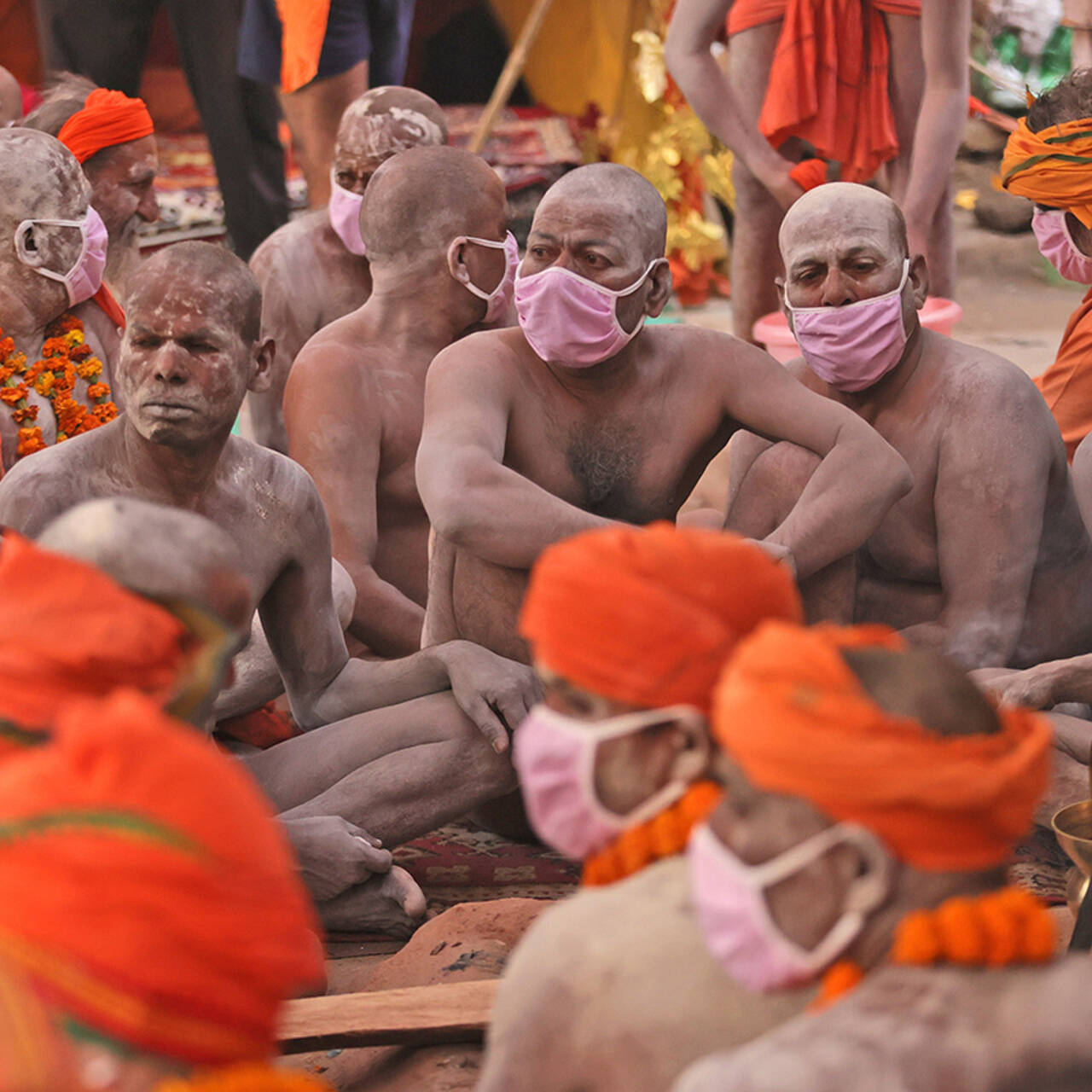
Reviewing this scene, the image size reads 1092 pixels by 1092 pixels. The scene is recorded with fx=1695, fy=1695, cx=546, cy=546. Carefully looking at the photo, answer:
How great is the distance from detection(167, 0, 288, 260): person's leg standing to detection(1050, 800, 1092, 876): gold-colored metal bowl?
600cm

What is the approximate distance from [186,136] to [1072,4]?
5.99 meters

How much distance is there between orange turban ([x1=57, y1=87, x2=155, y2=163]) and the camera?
230 inches

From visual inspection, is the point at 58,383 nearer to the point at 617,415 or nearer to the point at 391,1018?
the point at 617,415

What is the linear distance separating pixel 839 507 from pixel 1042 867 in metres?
0.96

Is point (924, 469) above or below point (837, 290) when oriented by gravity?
below

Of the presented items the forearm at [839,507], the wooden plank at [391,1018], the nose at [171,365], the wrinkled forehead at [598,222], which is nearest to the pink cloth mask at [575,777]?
the wooden plank at [391,1018]

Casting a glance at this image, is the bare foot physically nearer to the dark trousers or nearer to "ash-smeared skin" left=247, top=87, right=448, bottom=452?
"ash-smeared skin" left=247, top=87, right=448, bottom=452

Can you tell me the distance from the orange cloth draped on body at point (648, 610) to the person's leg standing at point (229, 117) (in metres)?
6.48

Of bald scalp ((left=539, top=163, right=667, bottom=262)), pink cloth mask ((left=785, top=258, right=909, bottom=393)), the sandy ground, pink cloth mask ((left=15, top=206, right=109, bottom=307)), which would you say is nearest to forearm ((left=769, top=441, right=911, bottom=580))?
pink cloth mask ((left=785, top=258, right=909, bottom=393))

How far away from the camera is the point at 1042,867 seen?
3.93 metres

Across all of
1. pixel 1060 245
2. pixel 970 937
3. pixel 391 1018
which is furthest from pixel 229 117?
pixel 970 937

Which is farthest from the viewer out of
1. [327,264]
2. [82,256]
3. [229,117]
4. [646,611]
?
[229,117]

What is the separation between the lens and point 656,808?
85.8 inches

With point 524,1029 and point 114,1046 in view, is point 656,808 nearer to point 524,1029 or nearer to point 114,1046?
point 524,1029
